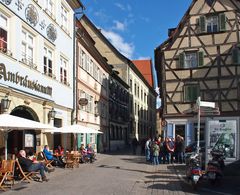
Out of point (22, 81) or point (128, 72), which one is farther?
point (128, 72)

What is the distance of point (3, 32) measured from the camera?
16906 mm

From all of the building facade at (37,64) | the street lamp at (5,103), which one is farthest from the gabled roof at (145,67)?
the street lamp at (5,103)

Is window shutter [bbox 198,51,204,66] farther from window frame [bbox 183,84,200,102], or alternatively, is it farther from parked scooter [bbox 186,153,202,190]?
parked scooter [bbox 186,153,202,190]

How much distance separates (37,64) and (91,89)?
1370 cm

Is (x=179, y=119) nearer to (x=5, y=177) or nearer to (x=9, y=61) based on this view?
(x=9, y=61)

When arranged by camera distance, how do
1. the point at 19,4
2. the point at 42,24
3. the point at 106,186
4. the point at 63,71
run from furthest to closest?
the point at 63,71, the point at 42,24, the point at 19,4, the point at 106,186

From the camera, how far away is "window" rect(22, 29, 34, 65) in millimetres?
19016

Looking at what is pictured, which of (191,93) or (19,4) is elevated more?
(19,4)

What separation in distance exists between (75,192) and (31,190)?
146cm

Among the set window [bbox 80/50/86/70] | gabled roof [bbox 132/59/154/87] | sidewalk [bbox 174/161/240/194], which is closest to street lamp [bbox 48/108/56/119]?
window [bbox 80/50/86/70]

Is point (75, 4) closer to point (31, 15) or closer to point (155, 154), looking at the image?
point (31, 15)

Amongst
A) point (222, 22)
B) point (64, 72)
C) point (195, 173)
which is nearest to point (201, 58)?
point (222, 22)

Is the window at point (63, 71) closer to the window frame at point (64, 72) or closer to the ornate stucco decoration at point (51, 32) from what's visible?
the window frame at point (64, 72)

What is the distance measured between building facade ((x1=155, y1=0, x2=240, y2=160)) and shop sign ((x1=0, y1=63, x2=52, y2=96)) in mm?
13926
